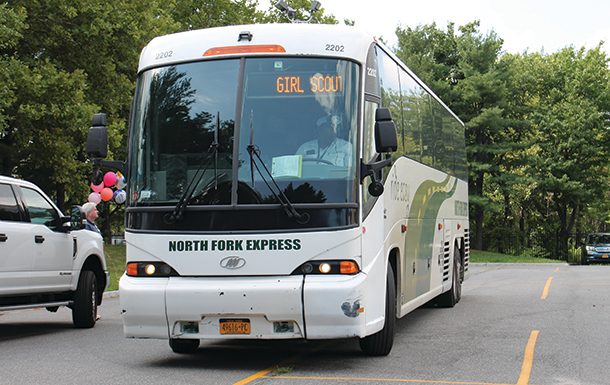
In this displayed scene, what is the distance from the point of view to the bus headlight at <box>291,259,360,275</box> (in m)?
8.41

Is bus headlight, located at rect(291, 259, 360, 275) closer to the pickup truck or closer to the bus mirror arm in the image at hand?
the bus mirror arm

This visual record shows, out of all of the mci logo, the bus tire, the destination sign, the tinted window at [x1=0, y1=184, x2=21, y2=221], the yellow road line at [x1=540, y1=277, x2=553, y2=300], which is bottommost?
the yellow road line at [x1=540, y1=277, x2=553, y2=300]

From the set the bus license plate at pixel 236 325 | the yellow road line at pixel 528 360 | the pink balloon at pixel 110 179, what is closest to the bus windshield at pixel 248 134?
the bus license plate at pixel 236 325

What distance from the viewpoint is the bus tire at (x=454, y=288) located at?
15961mm

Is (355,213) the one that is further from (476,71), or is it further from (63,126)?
(476,71)

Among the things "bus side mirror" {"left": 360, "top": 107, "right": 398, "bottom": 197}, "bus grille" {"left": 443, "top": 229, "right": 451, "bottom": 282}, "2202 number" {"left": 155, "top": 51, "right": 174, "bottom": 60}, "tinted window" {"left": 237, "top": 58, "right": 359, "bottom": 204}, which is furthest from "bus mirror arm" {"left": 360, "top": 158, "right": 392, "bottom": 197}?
"bus grille" {"left": 443, "top": 229, "right": 451, "bottom": 282}

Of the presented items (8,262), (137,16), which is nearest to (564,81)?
(137,16)

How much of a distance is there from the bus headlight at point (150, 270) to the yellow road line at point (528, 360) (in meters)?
3.38

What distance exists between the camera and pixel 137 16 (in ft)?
104

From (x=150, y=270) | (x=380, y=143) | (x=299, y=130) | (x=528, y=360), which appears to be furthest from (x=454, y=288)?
(x=150, y=270)

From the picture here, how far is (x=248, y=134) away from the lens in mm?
8727

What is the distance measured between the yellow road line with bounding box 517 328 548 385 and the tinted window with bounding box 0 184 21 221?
671 centimetres

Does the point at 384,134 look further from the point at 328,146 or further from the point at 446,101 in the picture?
the point at 446,101

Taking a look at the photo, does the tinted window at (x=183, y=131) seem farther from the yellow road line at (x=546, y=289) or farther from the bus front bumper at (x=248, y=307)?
the yellow road line at (x=546, y=289)
